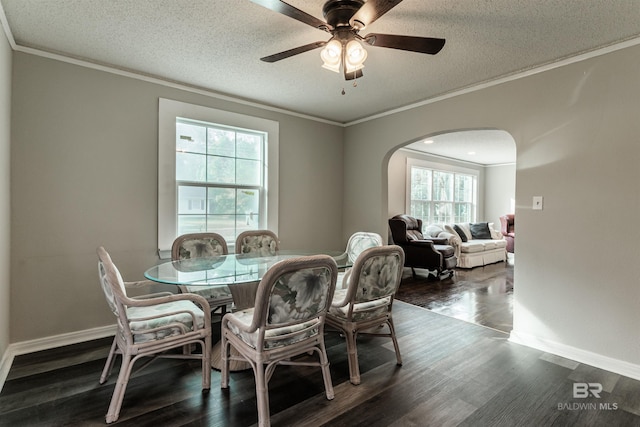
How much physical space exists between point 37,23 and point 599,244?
4483 mm

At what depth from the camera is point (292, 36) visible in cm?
228

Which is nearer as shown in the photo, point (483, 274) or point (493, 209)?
point (483, 274)

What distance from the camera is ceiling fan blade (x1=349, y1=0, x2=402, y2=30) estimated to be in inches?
59.0

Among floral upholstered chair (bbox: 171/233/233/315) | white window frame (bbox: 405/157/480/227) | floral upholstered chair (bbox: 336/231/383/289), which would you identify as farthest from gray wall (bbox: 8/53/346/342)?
white window frame (bbox: 405/157/480/227)

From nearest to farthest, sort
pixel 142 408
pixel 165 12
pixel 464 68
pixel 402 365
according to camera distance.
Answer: pixel 142 408, pixel 165 12, pixel 402 365, pixel 464 68

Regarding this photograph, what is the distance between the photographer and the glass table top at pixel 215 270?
1.99m

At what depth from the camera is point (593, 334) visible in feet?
7.88

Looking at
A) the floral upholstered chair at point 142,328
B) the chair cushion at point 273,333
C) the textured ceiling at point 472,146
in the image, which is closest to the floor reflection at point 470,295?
the chair cushion at point 273,333

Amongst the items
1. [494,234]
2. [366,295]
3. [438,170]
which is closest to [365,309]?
[366,295]

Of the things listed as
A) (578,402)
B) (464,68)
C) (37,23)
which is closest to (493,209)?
(464,68)

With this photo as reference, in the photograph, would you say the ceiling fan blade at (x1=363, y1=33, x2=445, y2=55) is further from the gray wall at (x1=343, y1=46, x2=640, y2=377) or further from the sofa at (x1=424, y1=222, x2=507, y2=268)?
the sofa at (x1=424, y1=222, x2=507, y2=268)

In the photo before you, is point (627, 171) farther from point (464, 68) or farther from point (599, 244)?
point (464, 68)

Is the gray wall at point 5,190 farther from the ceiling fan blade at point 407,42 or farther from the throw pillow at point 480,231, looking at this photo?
the throw pillow at point 480,231

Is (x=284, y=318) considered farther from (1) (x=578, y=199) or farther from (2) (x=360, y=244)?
(1) (x=578, y=199)
